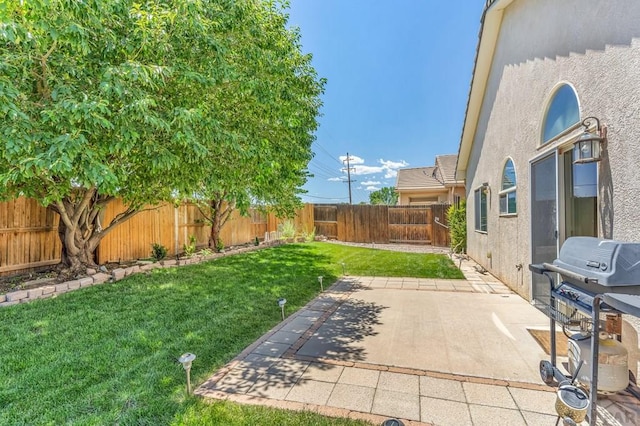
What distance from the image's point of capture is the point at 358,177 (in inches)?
1371

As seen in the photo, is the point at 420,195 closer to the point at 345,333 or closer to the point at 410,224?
the point at 410,224

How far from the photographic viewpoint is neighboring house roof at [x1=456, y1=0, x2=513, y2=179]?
6.51m

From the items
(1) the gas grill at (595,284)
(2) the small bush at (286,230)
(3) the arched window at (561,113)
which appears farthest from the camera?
(2) the small bush at (286,230)

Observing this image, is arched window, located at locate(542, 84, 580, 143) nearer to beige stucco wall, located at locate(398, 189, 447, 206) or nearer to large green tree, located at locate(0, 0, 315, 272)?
large green tree, located at locate(0, 0, 315, 272)

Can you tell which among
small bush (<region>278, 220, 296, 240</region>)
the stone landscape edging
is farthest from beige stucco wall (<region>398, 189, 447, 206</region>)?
the stone landscape edging

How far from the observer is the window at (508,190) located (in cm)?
627

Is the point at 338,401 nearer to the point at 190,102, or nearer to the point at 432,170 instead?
the point at 190,102

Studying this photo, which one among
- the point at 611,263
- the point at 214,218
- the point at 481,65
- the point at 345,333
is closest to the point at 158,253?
the point at 214,218

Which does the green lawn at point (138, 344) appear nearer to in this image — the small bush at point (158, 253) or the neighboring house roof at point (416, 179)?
the small bush at point (158, 253)

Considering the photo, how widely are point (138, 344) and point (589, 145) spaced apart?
553 centimetres

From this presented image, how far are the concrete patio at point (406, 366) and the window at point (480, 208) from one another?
383 centimetres

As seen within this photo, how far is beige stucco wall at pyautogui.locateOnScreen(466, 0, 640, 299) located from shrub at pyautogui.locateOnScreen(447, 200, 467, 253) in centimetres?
315

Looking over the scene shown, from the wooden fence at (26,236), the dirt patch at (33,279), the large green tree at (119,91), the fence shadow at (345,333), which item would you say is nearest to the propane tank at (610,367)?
the fence shadow at (345,333)

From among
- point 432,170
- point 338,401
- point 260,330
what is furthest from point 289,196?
point 432,170
